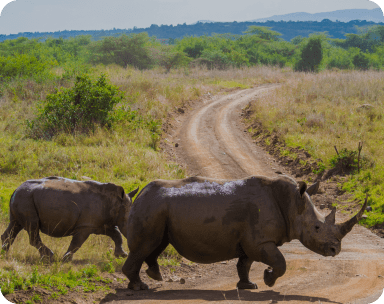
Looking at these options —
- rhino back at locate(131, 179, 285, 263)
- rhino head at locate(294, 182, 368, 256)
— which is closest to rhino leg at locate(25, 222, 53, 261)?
rhino back at locate(131, 179, 285, 263)

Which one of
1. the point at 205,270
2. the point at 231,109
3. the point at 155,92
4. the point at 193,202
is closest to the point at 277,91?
the point at 231,109

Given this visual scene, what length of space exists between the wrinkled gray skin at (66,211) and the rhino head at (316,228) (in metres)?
3.18

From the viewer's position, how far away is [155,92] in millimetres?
24859

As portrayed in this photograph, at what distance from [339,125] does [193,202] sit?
14.6 meters

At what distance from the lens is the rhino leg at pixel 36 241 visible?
6.66 metres

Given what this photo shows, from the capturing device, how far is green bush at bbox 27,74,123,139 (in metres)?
17.0

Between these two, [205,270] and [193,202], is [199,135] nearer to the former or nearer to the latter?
[205,270]

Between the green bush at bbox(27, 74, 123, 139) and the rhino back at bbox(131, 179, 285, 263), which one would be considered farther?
the green bush at bbox(27, 74, 123, 139)

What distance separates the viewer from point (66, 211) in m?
6.80

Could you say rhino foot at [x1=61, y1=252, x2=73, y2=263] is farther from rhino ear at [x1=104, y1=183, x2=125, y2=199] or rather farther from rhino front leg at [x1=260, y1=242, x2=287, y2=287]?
rhino front leg at [x1=260, y1=242, x2=287, y2=287]

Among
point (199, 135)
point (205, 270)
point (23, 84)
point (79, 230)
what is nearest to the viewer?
point (79, 230)

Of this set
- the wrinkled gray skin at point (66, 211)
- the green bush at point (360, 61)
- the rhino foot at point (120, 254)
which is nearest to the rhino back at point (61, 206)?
the wrinkled gray skin at point (66, 211)

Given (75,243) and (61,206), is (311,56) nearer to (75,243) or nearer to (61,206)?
(61,206)

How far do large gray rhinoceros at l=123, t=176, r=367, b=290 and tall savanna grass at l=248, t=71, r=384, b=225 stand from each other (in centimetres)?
629
